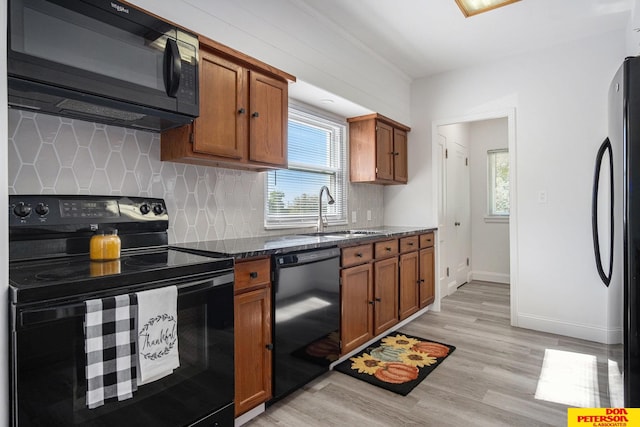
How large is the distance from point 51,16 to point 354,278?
7.20 ft

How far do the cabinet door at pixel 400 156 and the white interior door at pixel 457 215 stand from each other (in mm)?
754

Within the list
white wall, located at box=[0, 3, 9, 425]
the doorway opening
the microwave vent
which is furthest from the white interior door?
white wall, located at box=[0, 3, 9, 425]

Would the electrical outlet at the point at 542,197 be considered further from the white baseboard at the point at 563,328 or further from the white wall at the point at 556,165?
the white baseboard at the point at 563,328

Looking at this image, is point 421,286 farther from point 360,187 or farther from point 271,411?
point 271,411

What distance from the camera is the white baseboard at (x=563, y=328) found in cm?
316

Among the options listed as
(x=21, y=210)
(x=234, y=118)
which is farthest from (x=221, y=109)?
A: (x=21, y=210)

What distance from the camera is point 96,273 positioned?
129 cm

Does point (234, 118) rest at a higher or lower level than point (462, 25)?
lower

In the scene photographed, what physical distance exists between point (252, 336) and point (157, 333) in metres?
0.63

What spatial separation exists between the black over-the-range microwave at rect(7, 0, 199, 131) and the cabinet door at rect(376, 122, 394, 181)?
7.40 ft

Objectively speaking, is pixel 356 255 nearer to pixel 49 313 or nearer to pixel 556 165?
pixel 49 313

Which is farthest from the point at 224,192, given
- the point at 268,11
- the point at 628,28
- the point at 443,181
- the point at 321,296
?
the point at 628,28

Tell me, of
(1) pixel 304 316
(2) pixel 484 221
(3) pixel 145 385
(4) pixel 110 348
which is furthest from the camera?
(2) pixel 484 221

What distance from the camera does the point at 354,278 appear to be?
2.65m
